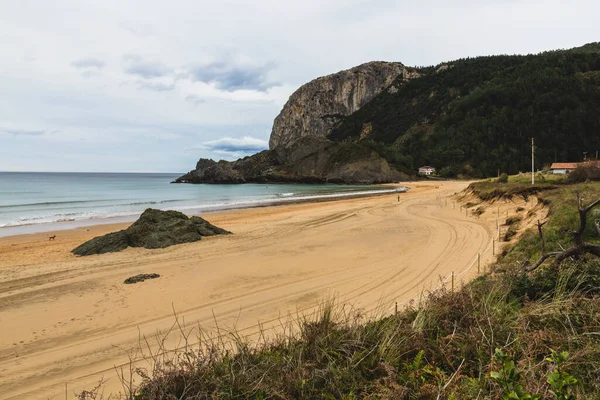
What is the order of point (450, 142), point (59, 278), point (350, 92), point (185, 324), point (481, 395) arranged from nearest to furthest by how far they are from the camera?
1. point (481, 395)
2. point (185, 324)
3. point (59, 278)
4. point (450, 142)
5. point (350, 92)

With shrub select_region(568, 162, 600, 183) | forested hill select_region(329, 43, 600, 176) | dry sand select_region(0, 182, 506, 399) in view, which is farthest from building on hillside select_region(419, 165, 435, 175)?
dry sand select_region(0, 182, 506, 399)

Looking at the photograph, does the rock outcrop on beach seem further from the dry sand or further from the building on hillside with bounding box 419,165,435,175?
the building on hillside with bounding box 419,165,435,175

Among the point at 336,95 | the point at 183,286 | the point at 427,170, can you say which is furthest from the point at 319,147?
the point at 183,286

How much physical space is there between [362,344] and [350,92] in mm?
163788

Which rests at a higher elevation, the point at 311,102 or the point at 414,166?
the point at 311,102

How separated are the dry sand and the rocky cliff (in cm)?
7576

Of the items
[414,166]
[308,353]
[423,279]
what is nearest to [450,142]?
[414,166]

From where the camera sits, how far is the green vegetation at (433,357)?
9.08ft

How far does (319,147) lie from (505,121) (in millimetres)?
50653

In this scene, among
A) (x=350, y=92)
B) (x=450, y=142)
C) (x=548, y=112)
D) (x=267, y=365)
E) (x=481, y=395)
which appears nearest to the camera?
(x=481, y=395)

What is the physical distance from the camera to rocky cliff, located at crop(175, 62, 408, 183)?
92.2 meters

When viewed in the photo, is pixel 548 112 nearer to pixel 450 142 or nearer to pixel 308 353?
pixel 450 142

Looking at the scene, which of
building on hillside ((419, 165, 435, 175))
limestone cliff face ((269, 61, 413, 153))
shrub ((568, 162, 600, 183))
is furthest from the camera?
limestone cliff face ((269, 61, 413, 153))

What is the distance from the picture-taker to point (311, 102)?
159125 millimetres
